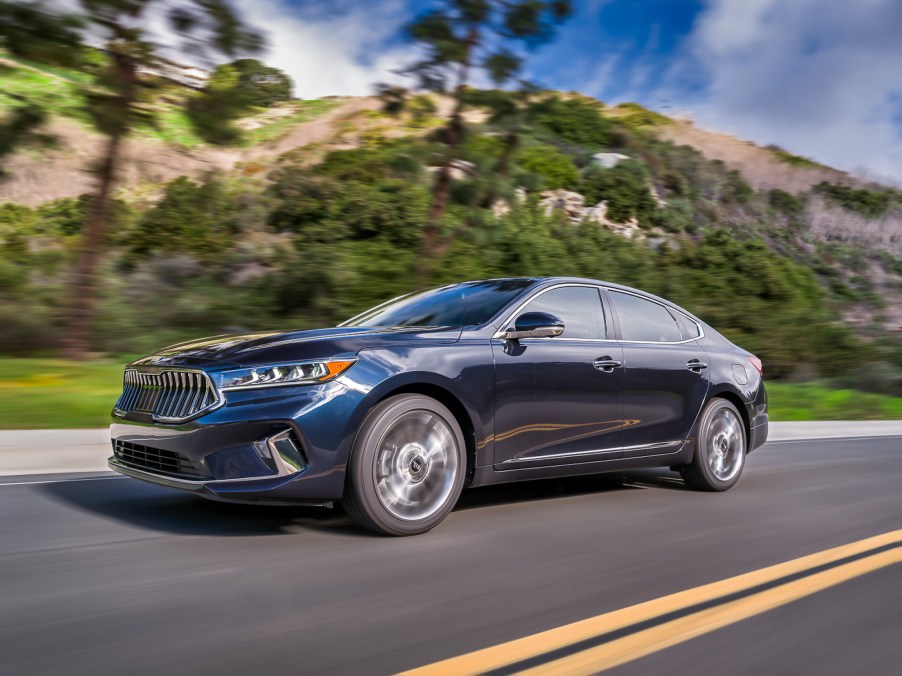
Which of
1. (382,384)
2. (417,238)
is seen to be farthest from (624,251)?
(382,384)

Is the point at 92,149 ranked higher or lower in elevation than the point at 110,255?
higher

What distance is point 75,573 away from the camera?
4270mm

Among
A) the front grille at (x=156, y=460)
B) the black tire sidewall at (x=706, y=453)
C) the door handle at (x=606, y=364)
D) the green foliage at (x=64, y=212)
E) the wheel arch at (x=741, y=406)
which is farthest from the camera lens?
the green foliage at (x=64, y=212)

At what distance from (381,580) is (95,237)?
1046 cm

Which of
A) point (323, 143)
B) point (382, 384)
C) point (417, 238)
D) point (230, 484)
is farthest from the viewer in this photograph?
point (323, 143)

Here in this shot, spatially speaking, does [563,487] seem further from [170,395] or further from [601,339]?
[170,395]

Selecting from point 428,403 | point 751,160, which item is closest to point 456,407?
point 428,403

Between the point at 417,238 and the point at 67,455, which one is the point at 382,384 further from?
the point at 417,238

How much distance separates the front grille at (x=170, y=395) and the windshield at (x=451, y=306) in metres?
1.58

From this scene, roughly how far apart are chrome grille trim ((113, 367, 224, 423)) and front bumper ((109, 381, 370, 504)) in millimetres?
73

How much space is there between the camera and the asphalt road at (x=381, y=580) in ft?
11.3

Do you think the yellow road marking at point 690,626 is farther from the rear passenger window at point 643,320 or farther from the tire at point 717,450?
the rear passenger window at point 643,320

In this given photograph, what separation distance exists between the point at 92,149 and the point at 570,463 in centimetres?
1030

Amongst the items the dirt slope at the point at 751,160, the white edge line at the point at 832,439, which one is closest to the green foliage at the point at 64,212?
the white edge line at the point at 832,439
